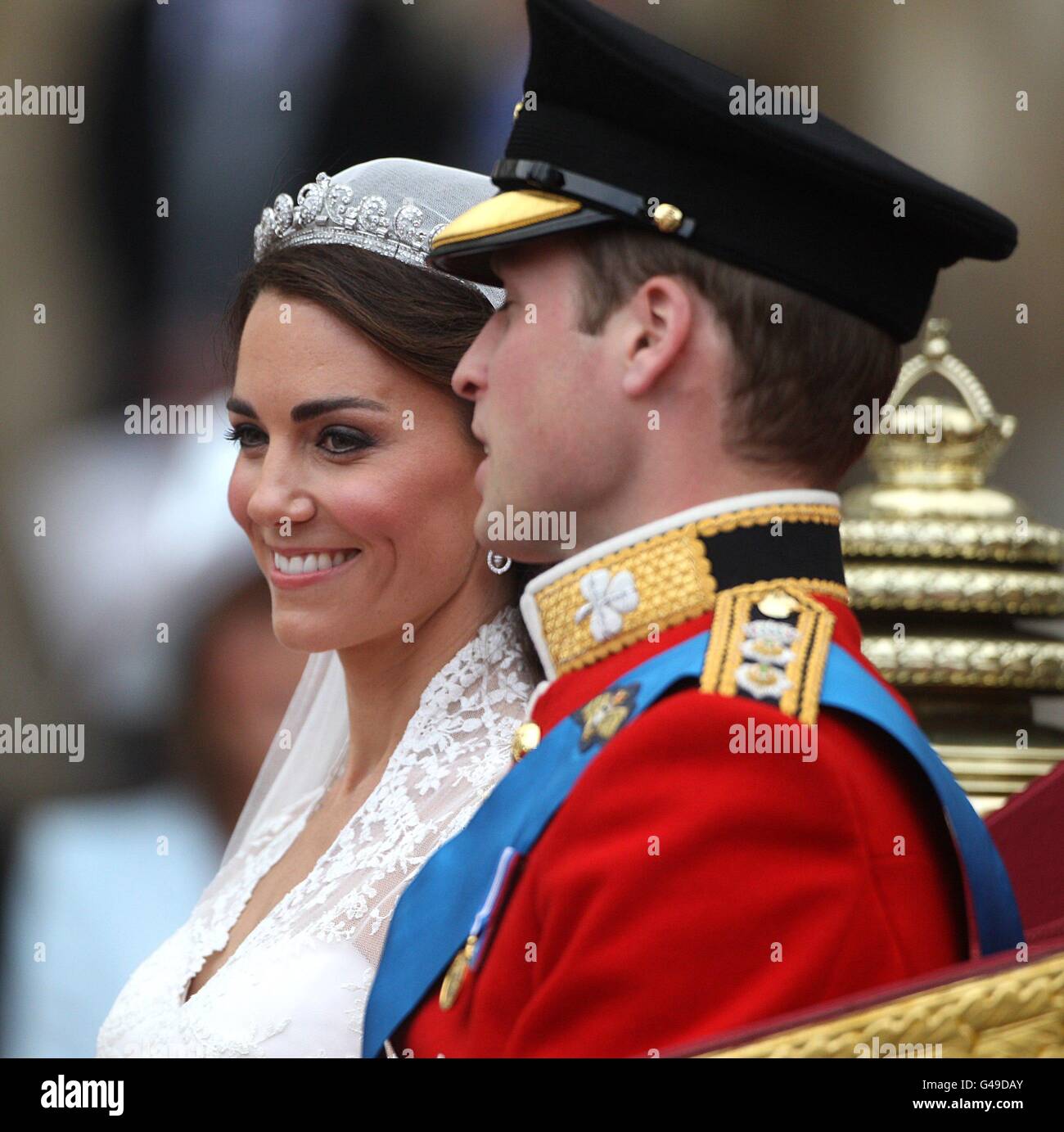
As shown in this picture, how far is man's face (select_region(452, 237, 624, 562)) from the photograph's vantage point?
1.22 meters

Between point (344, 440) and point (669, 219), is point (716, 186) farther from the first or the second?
point (344, 440)

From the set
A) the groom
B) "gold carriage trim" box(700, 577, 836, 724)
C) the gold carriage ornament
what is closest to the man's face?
the groom

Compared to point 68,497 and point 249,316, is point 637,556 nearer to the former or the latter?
point 249,316

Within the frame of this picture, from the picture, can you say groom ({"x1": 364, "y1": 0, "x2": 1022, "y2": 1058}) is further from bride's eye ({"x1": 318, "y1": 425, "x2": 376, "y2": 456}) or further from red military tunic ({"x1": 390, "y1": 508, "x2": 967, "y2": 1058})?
bride's eye ({"x1": 318, "y1": 425, "x2": 376, "y2": 456})

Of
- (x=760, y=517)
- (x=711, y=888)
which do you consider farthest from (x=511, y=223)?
(x=711, y=888)

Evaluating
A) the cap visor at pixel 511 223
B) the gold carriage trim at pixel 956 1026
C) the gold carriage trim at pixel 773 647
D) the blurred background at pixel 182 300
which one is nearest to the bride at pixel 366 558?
the cap visor at pixel 511 223

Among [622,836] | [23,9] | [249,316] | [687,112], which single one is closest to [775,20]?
[23,9]

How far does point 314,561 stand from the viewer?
1843 millimetres

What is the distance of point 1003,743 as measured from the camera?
78.0 inches

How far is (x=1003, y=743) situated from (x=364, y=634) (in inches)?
29.5

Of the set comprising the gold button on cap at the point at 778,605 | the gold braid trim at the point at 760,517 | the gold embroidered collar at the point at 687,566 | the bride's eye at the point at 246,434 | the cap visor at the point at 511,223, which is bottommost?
the gold button on cap at the point at 778,605

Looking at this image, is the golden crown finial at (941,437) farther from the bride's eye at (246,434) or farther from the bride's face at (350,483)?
the bride's eye at (246,434)

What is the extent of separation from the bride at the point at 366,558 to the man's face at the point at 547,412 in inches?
20.7

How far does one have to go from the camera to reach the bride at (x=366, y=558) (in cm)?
175
